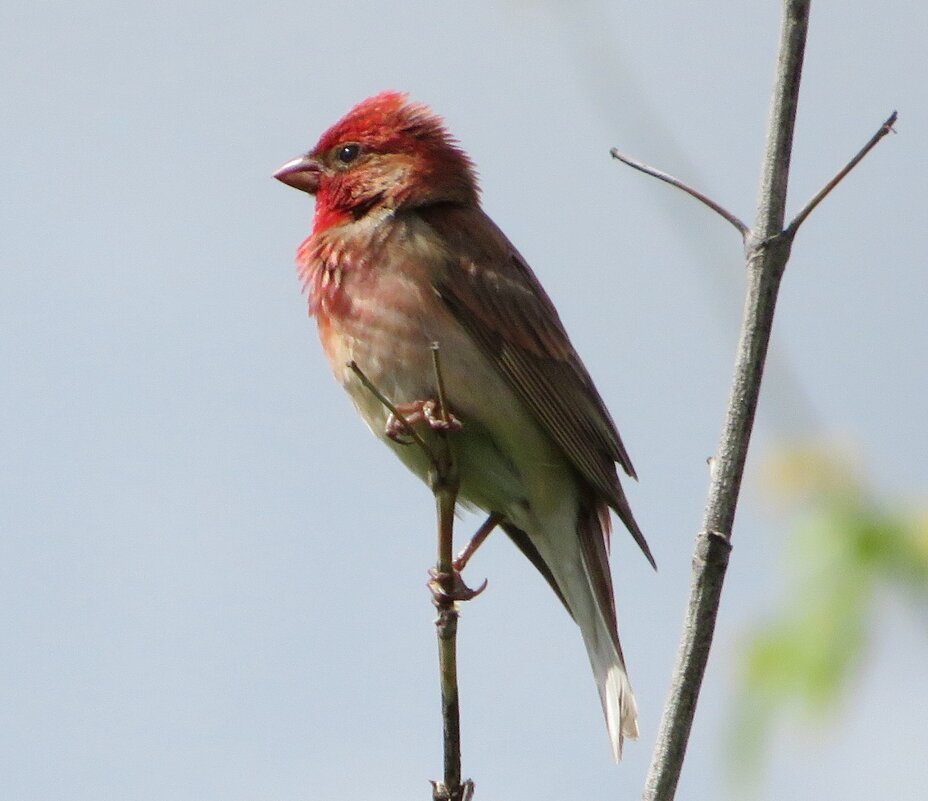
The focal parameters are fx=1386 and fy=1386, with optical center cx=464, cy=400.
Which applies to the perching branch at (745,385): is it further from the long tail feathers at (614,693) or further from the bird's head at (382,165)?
the bird's head at (382,165)

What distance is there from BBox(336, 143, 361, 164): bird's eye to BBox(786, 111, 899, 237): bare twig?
13.0 ft

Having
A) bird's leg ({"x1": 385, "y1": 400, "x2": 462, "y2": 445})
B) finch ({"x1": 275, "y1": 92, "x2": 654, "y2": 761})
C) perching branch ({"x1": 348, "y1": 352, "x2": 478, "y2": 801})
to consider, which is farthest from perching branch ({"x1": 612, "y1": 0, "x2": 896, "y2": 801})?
finch ({"x1": 275, "y1": 92, "x2": 654, "y2": 761})

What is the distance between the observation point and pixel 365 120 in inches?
292

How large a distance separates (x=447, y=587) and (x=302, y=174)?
151 inches

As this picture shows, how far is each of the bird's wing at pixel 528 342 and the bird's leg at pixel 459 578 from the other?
20.6 inches

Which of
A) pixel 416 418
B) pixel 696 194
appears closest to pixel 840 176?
pixel 696 194

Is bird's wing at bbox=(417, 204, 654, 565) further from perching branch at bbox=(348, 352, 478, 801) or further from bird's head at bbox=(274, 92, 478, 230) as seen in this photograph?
perching branch at bbox=(348, 352, 478, 801)

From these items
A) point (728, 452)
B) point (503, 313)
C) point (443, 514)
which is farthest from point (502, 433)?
point (728, 452)

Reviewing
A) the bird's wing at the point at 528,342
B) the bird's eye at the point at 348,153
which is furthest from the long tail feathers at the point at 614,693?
the bird's eye at the point at 348,153

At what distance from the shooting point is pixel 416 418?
17.4 feet

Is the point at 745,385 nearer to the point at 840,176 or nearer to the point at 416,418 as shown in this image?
the point at 840,176

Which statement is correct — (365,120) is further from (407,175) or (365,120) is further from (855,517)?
(855,517)

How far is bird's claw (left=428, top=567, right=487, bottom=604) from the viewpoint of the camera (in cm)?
413

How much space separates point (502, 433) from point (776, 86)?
9.31ft
